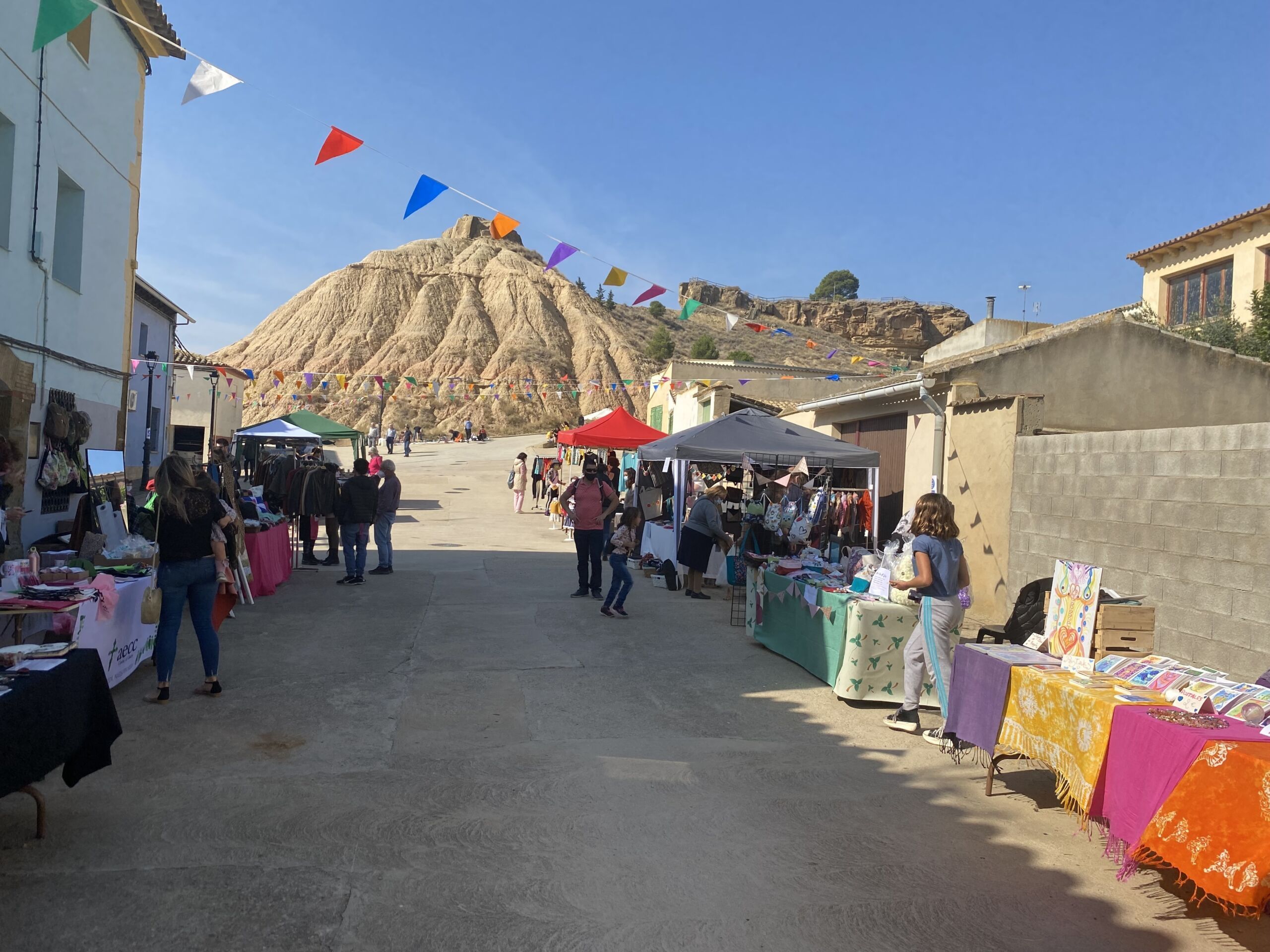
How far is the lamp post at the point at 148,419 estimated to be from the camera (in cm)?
1580

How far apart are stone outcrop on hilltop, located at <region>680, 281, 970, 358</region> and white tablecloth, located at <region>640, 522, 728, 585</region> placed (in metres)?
78.1

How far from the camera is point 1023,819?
4461 millimetres

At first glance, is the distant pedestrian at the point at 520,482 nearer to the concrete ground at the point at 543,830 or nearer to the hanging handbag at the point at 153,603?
the concrete ground at the point at 543,830

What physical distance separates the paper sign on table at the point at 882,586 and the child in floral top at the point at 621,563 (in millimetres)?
3141

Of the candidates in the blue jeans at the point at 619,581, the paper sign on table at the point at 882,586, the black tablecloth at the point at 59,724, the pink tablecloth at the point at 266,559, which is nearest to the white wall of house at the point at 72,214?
Result: the pink tablecloth at the point at 266,559

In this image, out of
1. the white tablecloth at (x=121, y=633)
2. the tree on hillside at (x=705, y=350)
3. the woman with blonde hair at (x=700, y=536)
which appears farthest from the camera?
the tree on hillside at (x=705, y=350)

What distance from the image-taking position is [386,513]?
464 inches

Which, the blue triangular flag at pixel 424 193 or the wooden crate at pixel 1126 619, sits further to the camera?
the blue triangular flag at pixel 424 193

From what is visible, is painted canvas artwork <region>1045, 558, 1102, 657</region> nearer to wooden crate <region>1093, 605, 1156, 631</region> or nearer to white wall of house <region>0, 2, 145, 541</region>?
wooden crate <region>1093, 605, 1156, 631</region>

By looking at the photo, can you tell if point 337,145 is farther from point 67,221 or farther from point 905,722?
point 905,722

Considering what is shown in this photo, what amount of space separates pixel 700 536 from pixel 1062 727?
6527mm

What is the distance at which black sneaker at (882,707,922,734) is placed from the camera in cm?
587

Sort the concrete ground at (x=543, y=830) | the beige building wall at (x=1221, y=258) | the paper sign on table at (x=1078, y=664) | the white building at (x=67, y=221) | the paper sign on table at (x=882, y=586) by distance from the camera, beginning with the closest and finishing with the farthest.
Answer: the concrete ground at (x=543, y=830), the paper sign on table at (x=1078, y=664), the paper sign on table at (x=882, y=586), the white building at (x=67, y=221), the beige building wall at (x=1221, y=258)

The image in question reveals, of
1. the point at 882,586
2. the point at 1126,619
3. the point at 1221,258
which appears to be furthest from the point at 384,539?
the point at 1221,258
